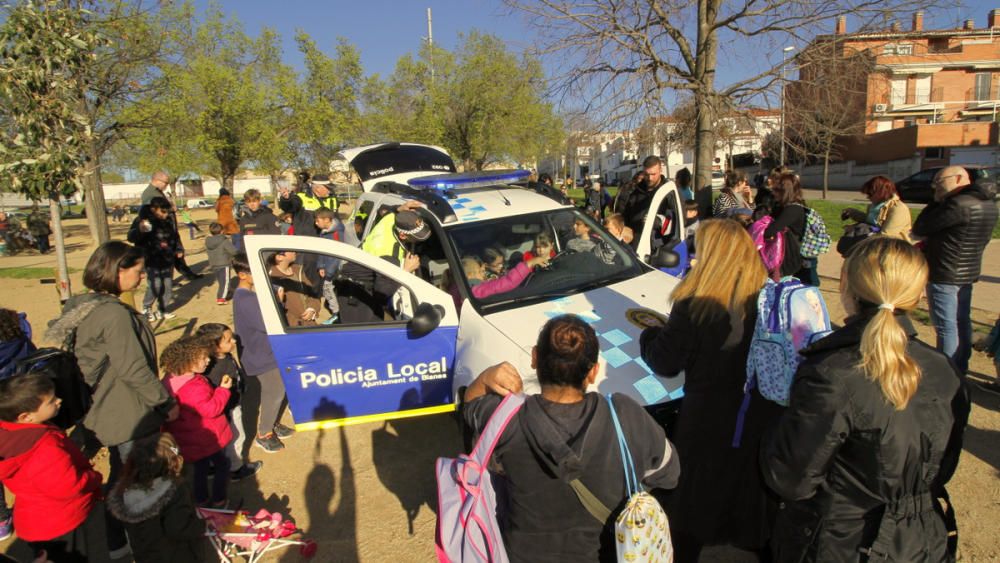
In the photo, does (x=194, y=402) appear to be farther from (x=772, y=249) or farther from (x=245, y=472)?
(x=772, y=249)

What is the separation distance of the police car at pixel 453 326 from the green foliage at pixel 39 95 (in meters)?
3.22

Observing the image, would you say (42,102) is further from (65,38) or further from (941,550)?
(941,550)

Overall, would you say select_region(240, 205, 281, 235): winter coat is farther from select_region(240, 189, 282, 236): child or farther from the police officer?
the police officer

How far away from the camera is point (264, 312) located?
3535 mm

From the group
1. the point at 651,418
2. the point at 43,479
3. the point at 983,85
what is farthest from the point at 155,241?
the point at 983,85

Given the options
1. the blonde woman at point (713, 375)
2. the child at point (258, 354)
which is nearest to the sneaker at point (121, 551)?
the child at point (258, 354)

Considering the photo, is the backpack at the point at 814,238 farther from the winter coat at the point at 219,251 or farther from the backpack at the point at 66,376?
the winter coat at the point at 219,251

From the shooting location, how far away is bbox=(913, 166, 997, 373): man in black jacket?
14.1 ft

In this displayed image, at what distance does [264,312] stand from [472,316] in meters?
1.31

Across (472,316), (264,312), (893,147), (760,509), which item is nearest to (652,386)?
(760,509)

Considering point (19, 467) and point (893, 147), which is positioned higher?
point (893, 147)

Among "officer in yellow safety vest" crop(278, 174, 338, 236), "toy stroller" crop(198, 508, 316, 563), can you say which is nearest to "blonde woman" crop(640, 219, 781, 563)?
"toy stroller" crop(198, 508, 316, 563)

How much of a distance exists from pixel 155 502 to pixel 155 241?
260 inches

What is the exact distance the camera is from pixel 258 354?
4.19m
